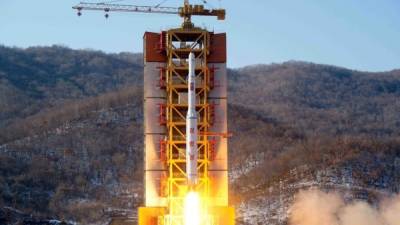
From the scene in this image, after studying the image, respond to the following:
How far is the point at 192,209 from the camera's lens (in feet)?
182

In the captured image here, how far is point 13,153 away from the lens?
153 metres

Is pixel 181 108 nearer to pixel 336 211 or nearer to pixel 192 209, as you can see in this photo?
pixel 192 209

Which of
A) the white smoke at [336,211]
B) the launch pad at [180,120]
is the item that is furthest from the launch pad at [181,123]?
the white smoke at [336,211]

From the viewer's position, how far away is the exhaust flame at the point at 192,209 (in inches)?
2184

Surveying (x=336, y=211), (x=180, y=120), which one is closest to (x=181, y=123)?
(x=180, y=120)

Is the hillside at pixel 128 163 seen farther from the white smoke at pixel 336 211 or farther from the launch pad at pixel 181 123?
the launch pad at pixel 181 123

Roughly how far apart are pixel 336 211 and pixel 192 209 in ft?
156

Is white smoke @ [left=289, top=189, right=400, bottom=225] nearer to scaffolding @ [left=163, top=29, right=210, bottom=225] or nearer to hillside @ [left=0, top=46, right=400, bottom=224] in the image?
hillside @ [left=0, top=46, right=400, bottom=224]

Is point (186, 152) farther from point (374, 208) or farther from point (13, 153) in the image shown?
point (13, 153)

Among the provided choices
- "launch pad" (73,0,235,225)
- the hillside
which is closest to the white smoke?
the hillside

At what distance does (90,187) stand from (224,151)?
8759cm

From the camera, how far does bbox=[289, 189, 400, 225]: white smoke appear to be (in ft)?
307

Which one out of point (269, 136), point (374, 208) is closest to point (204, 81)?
point (374, 208)

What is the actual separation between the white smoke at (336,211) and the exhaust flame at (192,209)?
38.4 meters
